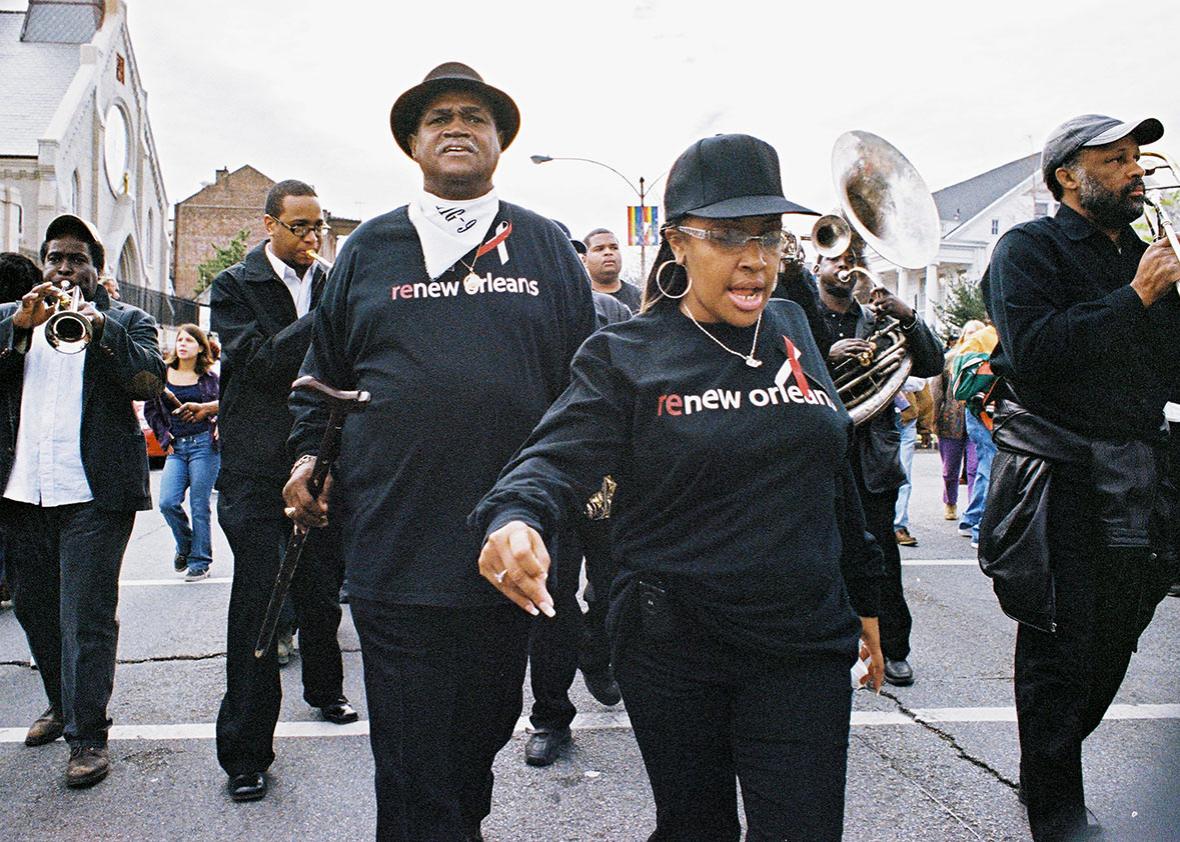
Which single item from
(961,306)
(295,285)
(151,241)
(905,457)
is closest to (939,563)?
(905,457)

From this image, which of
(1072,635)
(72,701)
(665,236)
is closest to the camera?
(665,236)

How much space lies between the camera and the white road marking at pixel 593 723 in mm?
4387

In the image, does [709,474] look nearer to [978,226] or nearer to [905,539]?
[905,539]

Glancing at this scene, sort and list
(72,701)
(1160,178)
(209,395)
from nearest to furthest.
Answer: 1. (1160,178)
2. (72,701)
3. (209,395)

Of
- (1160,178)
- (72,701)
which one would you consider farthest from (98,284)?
(1160,178)

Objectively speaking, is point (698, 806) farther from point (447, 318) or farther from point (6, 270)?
point (6, 270)

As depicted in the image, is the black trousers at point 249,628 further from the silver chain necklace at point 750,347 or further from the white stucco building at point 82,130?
the white stucco building at point 82,130

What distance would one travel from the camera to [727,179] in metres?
2.26

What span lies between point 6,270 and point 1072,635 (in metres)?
4.91

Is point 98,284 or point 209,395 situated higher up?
point 98,284

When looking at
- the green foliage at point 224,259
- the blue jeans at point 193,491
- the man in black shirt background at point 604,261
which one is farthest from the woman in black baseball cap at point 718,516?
the green foliage at point 224,259

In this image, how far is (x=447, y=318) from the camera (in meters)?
2.66

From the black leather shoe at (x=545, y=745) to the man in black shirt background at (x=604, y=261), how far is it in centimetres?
296

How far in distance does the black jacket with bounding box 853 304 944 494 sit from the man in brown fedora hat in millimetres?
2451
